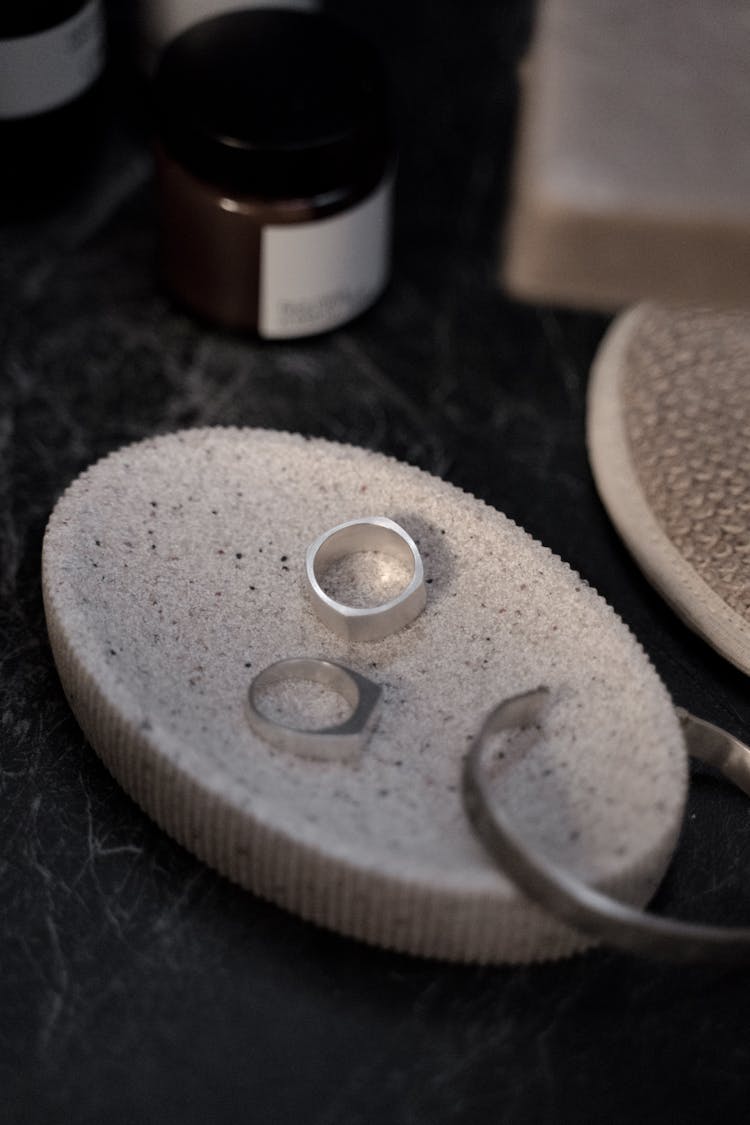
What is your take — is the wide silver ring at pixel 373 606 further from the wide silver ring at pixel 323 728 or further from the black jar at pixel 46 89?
the black jar at pixel 46 89

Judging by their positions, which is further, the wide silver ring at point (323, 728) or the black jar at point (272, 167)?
the black jar at point (272, 167)

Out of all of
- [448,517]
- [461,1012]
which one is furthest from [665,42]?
[461,1012]

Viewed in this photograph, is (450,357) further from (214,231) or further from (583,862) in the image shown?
(583,862)

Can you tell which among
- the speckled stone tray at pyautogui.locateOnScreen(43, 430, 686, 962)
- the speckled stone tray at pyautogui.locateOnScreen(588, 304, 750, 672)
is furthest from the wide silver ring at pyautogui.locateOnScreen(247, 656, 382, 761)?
the speckled stone tray at pyautogui.locateOnScreen(588, 304, 750, 672)

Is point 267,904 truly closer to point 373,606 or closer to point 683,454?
point 373,606

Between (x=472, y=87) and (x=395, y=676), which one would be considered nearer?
(x=395, y=676)

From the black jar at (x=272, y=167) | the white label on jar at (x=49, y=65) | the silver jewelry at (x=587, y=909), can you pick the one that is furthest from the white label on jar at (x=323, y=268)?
the silver jewelry at (x=587, y=909)
